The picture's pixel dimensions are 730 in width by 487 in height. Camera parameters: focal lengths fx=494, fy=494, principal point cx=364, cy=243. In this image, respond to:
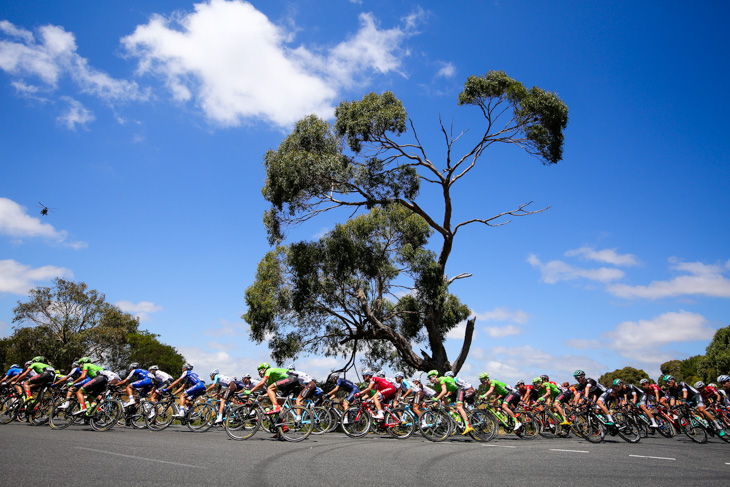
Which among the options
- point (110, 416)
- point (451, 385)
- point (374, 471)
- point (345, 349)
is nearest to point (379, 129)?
point (345, 349)

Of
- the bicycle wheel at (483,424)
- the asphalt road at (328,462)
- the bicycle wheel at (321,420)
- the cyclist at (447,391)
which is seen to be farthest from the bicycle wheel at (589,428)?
the bicycle wheel at (321,420)

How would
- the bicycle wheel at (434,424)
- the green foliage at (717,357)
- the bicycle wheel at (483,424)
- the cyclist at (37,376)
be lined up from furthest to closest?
the green foliage at (717,357) → the cyclist at (37,376) → the bicycle wheel at (483,424) → the bicycle wheel at (434,424)

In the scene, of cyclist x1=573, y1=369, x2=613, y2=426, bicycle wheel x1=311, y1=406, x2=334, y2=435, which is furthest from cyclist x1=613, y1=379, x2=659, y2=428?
bicycle wheel x1=311, y1=406, x2=334, y2=435

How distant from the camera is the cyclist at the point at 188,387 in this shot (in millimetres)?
13442

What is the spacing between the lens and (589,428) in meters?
12.9

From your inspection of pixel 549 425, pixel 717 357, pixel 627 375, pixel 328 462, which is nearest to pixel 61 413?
pixel 328 462

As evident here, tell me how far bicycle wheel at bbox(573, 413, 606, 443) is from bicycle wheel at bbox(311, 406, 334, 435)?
21.9 feet

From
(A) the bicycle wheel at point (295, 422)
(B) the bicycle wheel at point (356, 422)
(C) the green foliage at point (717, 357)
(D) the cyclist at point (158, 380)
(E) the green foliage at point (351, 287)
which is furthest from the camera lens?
(C) the green foliage at point (717, 357)

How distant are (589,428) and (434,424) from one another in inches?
164

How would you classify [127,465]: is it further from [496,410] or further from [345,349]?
[345,349]

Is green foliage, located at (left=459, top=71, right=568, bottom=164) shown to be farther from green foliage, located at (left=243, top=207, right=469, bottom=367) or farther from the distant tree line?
the distant tree line

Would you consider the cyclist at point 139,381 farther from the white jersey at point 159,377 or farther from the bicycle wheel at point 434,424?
the bicycle wheel at point 434,424

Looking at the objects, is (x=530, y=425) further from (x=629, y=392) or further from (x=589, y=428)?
(x=629, y=392)

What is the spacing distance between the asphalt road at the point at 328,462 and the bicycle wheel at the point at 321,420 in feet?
1.56
